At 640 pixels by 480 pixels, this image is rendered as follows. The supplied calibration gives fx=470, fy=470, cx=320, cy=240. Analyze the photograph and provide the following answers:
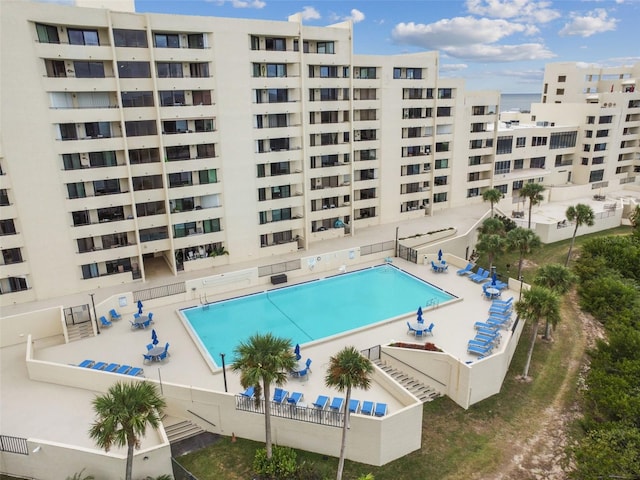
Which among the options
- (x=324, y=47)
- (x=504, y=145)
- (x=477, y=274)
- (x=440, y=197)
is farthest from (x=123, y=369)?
(x=504, y=145)

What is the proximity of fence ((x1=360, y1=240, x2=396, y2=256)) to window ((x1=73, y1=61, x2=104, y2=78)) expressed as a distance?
26.3 metres

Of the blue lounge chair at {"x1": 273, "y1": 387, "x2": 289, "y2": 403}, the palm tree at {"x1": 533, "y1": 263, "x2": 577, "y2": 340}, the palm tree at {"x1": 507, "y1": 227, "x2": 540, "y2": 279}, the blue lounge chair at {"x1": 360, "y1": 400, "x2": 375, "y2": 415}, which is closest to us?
the blue lounge chair at {"x1": 360, "y1": 400, "x2": 375, "y2": 415}

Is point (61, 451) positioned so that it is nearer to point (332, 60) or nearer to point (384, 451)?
point (384, 451)

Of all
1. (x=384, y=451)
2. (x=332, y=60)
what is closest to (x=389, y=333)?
(x=384, y=451)

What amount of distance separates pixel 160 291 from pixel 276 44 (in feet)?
77.6

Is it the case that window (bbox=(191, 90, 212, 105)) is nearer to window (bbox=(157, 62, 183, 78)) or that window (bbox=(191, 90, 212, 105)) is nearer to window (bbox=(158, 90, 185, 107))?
window (bbox=(158, 90, 185, 107))

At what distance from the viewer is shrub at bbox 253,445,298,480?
22703mm

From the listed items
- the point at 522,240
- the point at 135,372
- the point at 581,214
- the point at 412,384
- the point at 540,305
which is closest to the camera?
the point at 135,372

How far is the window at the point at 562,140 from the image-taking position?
6796 cm

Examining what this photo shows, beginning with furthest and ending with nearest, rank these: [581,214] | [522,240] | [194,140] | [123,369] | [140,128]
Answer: [581,214], [522,240], [194,140], [140,128], [123,369]

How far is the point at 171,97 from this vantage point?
125 ft

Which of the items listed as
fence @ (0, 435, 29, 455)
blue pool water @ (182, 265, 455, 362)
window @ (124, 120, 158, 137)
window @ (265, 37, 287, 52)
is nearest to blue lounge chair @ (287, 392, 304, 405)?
blue pool water @ (182, 265, 455, 362)

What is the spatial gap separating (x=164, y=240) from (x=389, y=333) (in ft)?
67.6

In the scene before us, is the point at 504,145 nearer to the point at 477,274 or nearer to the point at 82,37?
the point at 477,274
